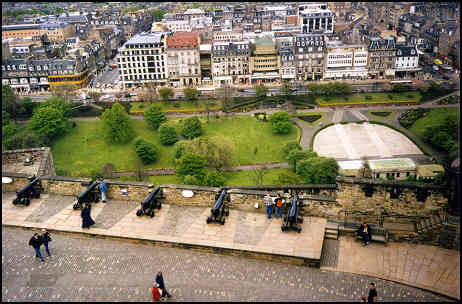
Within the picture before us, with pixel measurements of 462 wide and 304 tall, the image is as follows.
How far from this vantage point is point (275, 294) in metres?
18.0

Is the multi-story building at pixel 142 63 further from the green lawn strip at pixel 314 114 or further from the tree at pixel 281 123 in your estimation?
the tree at pixel 281 123

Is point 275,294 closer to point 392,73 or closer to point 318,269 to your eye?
point 318,269

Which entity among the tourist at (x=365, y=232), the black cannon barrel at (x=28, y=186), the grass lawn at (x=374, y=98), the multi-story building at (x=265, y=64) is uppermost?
the black cannon barrel at (x=28, y=186)

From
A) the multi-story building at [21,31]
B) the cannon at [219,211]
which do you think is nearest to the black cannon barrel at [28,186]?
the cannon at [219,211]

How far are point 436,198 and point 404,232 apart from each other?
2351 mm

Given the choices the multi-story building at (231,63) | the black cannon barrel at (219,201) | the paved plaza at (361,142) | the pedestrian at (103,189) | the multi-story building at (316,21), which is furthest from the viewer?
the multi-story building at (316,21)

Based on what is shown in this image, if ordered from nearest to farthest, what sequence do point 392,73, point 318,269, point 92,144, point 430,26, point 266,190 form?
point 318,269, point 266,190, point 92,144, point 392,73, point 430,26

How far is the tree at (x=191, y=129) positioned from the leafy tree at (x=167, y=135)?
89.8 inches

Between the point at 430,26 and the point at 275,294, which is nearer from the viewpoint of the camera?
the point at 275,294

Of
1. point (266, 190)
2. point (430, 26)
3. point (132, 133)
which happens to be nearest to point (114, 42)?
point (132, 133)

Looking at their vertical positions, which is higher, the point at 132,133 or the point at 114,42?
the point at 114,42

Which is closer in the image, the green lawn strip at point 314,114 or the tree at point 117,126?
the tree at point 117,126

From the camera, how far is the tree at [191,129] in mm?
81500

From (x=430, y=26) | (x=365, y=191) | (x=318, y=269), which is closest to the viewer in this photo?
(x=318, y=269)
